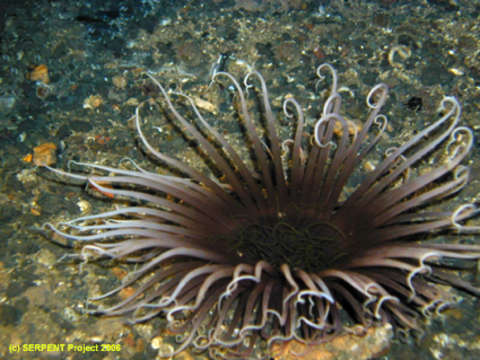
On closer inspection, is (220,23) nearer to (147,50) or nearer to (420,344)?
(147,50)

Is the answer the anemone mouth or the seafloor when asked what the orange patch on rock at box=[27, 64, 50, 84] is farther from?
the anemone mouth

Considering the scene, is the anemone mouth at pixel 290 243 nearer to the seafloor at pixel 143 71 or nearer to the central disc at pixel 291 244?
the central disc at pixel 291 244

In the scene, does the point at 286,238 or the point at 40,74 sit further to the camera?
the point at 40,74

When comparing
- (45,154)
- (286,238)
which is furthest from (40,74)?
(286,238)

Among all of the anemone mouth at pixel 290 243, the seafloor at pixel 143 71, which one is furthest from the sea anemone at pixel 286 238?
the seafloor at pixel 143 71

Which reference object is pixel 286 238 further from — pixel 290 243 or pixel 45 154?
pixel 45 154

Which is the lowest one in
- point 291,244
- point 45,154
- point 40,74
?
point 291,244
